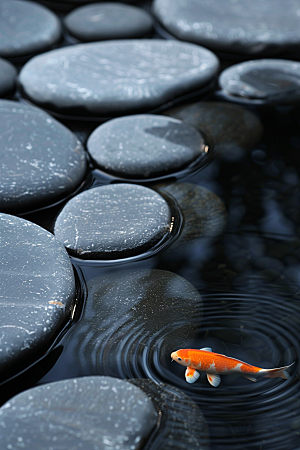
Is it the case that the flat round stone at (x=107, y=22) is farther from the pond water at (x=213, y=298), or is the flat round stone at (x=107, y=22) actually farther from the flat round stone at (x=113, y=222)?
the flat round stone at (x=113, y=222)

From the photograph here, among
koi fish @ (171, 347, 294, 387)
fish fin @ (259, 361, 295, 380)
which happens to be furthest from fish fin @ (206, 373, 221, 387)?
fish fin @ (259, 361, 295, 380)

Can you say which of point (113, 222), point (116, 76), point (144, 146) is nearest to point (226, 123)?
point (144, 146)

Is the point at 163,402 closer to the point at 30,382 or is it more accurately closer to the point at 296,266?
the point at 30,382

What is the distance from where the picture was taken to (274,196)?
1674 mm

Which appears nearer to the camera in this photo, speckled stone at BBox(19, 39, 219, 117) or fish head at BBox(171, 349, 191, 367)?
fish head at BBox(171, 349, 191, 367)

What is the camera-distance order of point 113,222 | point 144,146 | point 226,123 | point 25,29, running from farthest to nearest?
point 25,29
point 226,123
point 144,146
point 113,222

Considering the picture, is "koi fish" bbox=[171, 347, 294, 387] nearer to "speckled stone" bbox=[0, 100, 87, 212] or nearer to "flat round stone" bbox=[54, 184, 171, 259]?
"flat round stone" bbox=[54, 184, 171, 259]

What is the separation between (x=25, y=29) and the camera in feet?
8.30

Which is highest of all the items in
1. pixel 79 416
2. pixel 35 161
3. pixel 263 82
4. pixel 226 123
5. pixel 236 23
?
pixel 236 23

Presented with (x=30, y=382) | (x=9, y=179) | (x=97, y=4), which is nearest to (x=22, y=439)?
(x=30, y=382)

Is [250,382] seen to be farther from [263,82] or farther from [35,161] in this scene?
[263,82]

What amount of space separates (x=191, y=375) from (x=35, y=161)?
3.27 feet

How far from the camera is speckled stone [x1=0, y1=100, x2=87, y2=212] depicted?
5.14 ft

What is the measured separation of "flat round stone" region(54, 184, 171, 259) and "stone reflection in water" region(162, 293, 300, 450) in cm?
30
